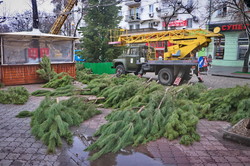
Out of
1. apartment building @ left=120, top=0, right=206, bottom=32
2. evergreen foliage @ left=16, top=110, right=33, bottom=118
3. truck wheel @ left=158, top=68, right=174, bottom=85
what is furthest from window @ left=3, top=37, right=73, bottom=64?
apartment building @ left=120, top=0, right=206, bottom=32

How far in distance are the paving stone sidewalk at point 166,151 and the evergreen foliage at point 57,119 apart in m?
0.18

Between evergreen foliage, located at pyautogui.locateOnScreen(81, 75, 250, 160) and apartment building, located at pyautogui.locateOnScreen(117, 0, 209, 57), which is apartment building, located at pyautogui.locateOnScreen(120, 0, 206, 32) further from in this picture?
evergreen foliage, located at pyautogui.locateOnScreen(81, 75, 250, 160)

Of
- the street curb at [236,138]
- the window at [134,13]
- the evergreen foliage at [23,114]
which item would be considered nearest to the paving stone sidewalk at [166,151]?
the street curb at [236,138]

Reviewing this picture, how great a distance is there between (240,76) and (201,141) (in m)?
14.4

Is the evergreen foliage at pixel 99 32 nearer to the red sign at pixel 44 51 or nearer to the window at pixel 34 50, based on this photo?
the window at pixel 34 50

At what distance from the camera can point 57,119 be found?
15.4ft

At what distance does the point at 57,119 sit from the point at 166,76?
9154mm

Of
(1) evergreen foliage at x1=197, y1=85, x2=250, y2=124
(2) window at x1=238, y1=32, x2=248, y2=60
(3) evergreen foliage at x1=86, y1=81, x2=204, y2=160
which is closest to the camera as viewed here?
(3) evergreen foliage at x1=86, y1=81, x2=204, y2=160

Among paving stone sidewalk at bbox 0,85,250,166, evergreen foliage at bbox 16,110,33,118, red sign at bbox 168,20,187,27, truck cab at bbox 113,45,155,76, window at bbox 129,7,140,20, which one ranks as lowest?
paving stone sidewalk at bbox 0,85,250,166

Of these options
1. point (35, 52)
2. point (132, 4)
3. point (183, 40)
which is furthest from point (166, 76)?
point (132, 4)

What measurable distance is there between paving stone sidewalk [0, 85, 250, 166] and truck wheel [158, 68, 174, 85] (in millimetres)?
7243

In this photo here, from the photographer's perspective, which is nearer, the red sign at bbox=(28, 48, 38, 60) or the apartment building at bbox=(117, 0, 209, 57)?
the red sign at bbox=(28, 48, 38, 60)

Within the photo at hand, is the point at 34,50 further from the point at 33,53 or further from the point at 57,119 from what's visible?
the point at 57,119

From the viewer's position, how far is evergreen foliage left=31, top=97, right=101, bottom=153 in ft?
14.3
